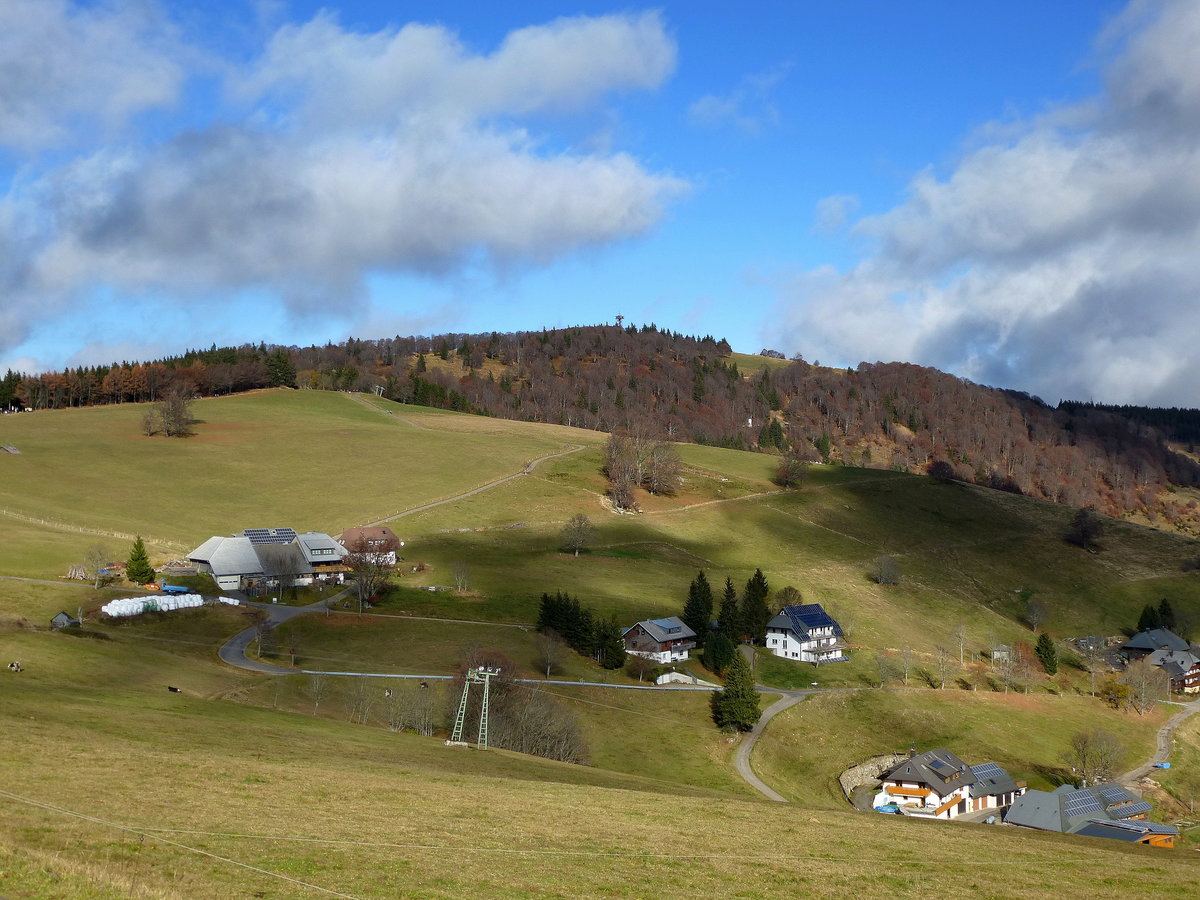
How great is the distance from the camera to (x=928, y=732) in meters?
82.9

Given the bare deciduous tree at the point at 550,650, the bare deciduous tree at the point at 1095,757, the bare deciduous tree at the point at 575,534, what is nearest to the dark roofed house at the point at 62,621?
the bare deciduous tree at the point at 550,650

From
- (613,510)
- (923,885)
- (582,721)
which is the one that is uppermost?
(613,510)

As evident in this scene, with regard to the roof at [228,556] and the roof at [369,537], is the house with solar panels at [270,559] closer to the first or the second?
the roof at [228,556]

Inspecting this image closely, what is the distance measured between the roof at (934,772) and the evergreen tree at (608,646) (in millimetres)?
25729

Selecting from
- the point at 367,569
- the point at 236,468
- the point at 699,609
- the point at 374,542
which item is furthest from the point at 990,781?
the point at 236,468

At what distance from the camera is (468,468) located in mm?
155500

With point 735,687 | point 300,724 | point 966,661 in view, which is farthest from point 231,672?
point 966,661

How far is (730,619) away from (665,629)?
10.8 meters

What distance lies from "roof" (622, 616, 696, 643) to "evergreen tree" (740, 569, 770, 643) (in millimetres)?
9331

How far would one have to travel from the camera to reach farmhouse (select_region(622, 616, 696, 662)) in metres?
94.1

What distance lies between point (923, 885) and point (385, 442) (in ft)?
495

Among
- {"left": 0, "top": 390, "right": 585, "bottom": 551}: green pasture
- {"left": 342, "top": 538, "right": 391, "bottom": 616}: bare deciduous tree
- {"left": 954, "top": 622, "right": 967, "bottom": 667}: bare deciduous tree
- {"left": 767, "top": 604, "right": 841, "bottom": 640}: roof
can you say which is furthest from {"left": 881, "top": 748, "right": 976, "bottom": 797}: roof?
{"left": 0, "top": 390, "right": 585, "bottom": 551}: green pasture

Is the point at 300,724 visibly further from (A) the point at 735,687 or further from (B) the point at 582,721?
(A) the point at 735,687

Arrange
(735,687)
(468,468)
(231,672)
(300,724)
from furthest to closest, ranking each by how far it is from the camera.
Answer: (468,468) < (735,687) < (231,672) < (300,724)
